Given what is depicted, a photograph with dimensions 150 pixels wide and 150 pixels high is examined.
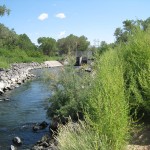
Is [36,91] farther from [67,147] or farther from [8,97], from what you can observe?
[67,147]

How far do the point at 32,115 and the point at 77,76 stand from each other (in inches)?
216

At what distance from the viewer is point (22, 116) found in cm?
1911

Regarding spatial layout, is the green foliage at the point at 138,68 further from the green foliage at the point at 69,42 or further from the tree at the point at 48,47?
the green foliage at the point at 69,42

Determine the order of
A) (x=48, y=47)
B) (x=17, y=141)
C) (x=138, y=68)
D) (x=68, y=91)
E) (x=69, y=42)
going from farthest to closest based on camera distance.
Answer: (x=69, y=42)
(x=48, y=47)
(x=68, y=91)
(x=17, y=141)
(x=138, y=68)

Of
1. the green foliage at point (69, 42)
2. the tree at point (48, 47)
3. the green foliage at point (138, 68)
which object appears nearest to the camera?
the green foliage at point (138, 68)

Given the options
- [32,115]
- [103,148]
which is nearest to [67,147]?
[103,148]

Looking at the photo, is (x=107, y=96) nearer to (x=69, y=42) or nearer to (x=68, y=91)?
(x=68, y=91)

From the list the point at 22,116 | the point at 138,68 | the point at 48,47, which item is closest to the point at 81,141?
the point at 138,68

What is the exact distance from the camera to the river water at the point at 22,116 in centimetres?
1473

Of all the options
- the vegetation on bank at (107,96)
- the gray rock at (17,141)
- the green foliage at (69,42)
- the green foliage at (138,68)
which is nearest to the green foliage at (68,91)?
the vegetation on bank at (107,96)

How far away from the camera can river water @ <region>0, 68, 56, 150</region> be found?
48.3 ft

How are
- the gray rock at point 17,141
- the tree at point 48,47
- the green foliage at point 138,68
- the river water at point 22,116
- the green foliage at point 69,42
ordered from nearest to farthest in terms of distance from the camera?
1. the green foliage at point 138,68
2. the gray rock at point 17,141
3. the river water at point 22,116
4. the tree at point 48,47
5. the green foliage at point 69,42

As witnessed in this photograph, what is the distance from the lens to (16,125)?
17016mm

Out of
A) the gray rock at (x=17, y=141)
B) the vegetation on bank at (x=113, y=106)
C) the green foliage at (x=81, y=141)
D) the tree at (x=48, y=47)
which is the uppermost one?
the tree at (x=48, y=47)
